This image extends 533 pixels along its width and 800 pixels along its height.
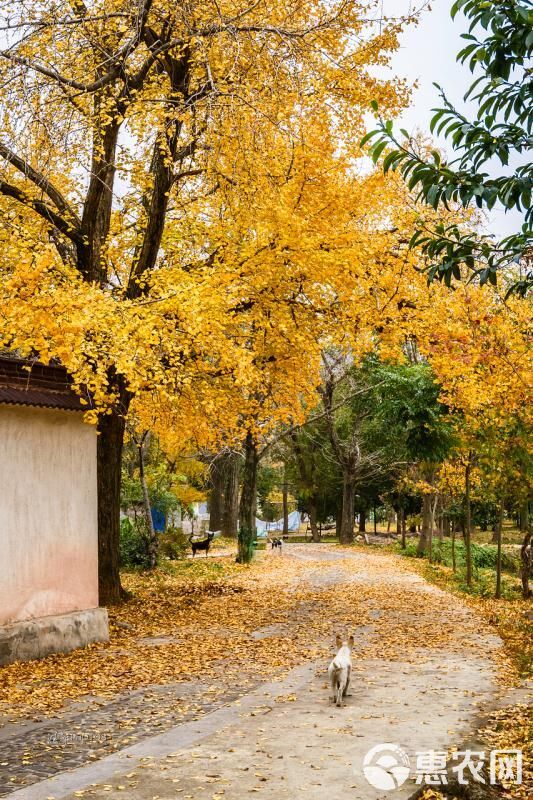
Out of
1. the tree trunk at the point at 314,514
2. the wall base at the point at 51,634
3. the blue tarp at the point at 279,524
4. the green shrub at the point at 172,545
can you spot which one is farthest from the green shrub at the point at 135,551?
the blue tarp at the point at 279,524

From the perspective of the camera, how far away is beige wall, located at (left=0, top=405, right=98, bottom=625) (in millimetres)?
10773

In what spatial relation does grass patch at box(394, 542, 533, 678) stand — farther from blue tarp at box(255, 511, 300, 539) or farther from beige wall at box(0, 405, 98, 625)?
blue tarp at box(255, 511, 300, 539)

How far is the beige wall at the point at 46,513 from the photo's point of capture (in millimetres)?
10773

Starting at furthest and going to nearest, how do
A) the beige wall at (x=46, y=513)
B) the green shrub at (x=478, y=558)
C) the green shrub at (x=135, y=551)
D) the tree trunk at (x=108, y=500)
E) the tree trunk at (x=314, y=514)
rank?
the tree trunk at (x=314, y=514)
the green shrub at (x=478, y=558)
the green shrub at (x=135, y=551)
the tree trunk at (x=108, y=500)
the beige wall at (x=46, y=513)

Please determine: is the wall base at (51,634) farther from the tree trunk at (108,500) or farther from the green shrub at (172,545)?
the green shrub at (172,545)

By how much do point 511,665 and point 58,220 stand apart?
33.4ft

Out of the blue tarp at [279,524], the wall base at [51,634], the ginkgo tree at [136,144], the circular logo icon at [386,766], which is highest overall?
the ginkgo tree at [136,144]

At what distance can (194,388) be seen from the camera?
15422mm

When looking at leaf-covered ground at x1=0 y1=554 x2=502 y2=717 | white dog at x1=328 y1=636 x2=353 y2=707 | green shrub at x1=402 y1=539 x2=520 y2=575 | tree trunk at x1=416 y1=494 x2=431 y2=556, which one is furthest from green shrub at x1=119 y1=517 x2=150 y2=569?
white dog at x1=328 y1=636 x2=353 y2=707

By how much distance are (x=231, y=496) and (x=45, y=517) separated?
30.5m

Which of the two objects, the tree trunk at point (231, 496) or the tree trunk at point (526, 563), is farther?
the tree trunk at point (231, 496)

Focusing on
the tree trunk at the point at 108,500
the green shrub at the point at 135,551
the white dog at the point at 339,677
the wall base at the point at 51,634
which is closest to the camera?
the white dog at the point at 339,677

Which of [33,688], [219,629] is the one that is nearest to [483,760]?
[33,688]

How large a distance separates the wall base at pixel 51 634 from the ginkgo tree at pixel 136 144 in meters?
3.03
